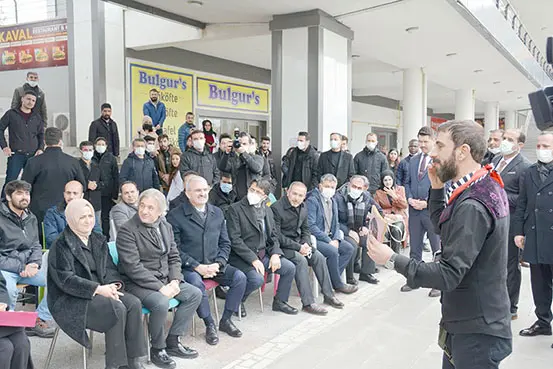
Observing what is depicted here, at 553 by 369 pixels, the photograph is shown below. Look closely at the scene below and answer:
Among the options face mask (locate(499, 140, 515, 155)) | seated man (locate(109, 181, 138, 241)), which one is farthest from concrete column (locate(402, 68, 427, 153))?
seated man (locate(109, 181, 138, 241))

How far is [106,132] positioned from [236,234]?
4.03 m

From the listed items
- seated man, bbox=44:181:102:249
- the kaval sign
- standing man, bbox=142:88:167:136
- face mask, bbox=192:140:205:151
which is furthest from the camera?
the kaval sign

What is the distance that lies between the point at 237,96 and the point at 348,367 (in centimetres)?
1037

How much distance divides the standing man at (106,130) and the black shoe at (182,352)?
4798 millimetres

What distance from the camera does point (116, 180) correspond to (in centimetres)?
738

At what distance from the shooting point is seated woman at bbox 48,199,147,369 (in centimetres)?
364

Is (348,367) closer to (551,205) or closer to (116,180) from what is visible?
(551,205)

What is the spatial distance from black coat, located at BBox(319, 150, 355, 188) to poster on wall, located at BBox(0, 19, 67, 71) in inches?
232

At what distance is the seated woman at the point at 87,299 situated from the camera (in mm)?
3643

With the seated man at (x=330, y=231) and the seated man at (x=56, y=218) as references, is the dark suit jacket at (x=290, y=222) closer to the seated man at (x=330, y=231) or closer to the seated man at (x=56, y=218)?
the seated man at (x=330, y=231)

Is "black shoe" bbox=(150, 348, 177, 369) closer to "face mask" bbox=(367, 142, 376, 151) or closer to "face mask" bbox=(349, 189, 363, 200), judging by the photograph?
"face mask" bbox=(349, 189, 363, 200)

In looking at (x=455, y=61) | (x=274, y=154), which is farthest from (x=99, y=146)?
(x=455, y=61)

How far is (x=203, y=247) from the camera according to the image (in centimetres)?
483

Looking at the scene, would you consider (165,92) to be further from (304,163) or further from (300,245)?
(300,245)
